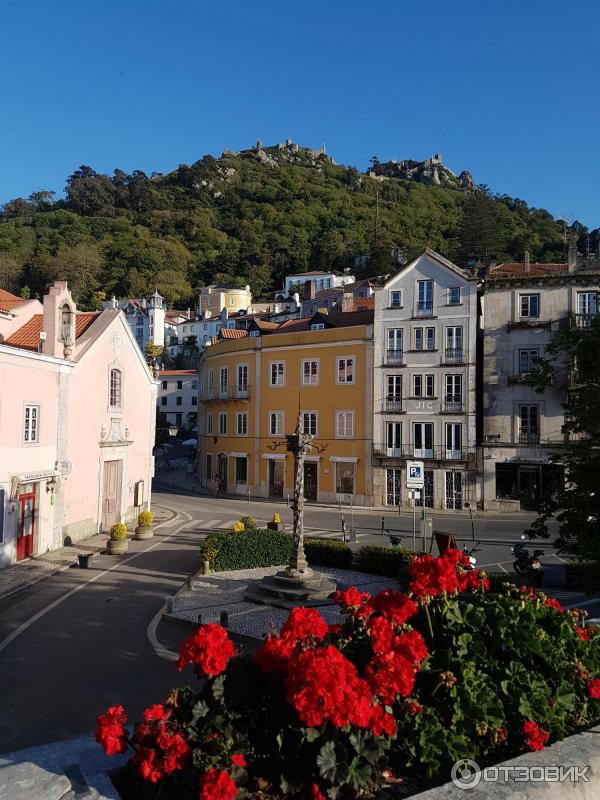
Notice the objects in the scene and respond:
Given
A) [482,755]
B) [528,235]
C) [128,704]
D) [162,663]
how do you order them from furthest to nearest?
[528,235] < [162,663] < [128,704] < [482,755]

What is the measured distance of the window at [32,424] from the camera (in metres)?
19.1

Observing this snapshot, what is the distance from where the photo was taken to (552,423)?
104ft

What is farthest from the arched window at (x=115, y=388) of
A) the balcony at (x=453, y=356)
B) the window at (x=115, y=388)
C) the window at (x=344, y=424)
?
the balcony at (x=453, y=356)

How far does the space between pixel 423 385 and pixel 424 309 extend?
15.0 feet

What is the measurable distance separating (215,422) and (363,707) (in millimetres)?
38973

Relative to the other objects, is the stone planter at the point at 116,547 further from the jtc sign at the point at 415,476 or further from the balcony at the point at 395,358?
the balcony at the point at 395,358

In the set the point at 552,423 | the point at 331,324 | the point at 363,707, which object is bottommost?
the point at 363,707

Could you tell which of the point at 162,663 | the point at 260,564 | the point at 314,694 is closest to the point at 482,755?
the point at 314,694

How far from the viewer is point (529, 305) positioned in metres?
32.8

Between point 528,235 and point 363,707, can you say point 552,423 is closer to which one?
point 363,707

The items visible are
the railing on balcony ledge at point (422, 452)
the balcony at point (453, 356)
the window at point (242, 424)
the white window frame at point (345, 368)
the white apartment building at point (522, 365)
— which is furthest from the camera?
the window at point (242, 424)

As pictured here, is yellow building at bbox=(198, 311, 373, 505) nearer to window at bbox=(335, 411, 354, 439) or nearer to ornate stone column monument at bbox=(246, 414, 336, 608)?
window at bbox=(335, 411, 354, 439)

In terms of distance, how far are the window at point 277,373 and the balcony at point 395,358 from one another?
23.6 ft

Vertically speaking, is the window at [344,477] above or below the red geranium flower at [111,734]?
below
